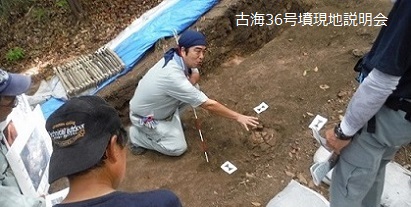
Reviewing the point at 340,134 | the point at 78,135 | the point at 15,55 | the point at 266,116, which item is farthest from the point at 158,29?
the point at 78,135

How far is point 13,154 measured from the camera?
9.73ft

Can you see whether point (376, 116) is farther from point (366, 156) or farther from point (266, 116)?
point (266, 116)

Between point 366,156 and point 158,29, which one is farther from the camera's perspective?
point 158,29

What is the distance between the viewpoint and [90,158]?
1.57 metres

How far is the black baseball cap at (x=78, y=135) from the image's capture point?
158 centimetres

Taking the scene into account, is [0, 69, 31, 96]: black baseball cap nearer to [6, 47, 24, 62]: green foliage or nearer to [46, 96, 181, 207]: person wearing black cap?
[46, 96, 181, 207]: person wearing black cap

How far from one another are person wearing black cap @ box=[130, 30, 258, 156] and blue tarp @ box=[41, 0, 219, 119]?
3.52 feet

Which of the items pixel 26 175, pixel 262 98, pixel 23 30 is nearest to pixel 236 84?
pixel 262 98

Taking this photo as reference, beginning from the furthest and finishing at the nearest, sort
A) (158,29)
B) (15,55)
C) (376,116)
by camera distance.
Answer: (15,55)
(158,29)
(376,116)

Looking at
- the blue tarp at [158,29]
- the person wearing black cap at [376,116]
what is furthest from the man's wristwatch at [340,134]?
the blue tarp at [158,29]

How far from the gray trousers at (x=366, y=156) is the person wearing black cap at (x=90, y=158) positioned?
1290mm

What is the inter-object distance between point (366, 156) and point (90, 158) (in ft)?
5.17

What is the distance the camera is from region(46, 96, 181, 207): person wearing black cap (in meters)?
1.56

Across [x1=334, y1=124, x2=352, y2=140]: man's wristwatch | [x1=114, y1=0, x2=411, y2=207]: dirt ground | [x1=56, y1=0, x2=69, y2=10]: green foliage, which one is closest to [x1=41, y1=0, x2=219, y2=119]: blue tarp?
[x1=114, y1=0, x2=411, y2=207]: dirt ground
